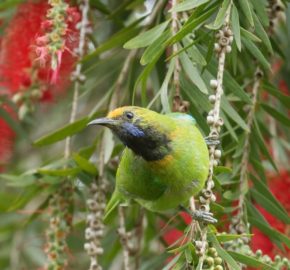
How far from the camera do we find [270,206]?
216cm

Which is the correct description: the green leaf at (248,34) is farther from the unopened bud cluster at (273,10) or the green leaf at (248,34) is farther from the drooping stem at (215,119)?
the unopened bud cluster at (273,10)

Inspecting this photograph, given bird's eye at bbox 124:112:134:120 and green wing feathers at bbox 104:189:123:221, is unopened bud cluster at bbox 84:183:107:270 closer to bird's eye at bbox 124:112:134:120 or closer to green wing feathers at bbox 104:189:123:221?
green wing feathers at bbox 104:189:123:221

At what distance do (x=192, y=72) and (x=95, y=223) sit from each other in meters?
0.51

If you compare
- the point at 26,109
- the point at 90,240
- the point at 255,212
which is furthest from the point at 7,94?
the point at 255,212

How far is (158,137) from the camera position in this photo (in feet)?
6.42

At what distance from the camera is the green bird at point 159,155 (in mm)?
1910

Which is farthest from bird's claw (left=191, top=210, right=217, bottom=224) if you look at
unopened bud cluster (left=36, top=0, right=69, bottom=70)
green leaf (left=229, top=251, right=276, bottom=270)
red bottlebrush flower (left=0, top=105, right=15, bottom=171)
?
red bottlebrush flower (left=0, top=105, right=15, bottom=171)

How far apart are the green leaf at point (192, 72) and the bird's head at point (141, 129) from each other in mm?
123

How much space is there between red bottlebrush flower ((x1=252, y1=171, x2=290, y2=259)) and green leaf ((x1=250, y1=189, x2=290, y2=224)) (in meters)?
0.25

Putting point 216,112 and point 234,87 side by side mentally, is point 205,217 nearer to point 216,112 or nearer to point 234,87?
point 216,112

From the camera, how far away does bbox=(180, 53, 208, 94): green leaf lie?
6.39 feet

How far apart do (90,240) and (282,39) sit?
1144 millimetres

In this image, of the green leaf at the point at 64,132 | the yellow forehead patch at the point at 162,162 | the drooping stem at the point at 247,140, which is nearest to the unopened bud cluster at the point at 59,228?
the green leaf at the point at 64,132

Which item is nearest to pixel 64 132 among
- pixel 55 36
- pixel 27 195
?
pixel 27 195
